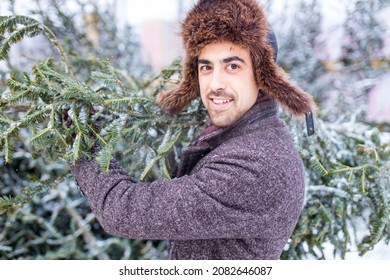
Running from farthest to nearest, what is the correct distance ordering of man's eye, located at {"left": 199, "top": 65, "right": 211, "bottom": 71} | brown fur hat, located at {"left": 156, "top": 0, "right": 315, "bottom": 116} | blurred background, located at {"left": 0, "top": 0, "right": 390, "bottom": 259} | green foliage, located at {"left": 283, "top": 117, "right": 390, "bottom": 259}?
blurred background, located at {"left": 0, "top": 0, "right": 390, "bottom": 259}
green foliage, located at {"left": 283, "top": 117, "right": 390, "bottom": 259}
man's eye, located at {"left": 199, "top": 65, "right": 211, "bottom": 71}
brown fur hat, located at {"left": 156, "top": 0, "right": 315, "bottom": 116}

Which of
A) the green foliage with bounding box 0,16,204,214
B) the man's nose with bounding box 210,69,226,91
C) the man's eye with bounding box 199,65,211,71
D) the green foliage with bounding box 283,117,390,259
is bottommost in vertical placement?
the green foliage with bounding box 283,117,390,259

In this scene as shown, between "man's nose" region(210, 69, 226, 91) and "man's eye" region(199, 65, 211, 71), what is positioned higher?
"man's eye" region(199, 65, 211, 71)

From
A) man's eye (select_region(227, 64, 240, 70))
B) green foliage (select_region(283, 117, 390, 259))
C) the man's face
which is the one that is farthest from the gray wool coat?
green foliage (select_region(283, 117, 390, 259))

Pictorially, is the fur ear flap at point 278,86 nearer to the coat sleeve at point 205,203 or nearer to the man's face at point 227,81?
the man's face at point 227,81

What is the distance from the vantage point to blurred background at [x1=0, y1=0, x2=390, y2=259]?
2.21 meters

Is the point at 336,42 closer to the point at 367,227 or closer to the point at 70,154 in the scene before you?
the point at 367,227

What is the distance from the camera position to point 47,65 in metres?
1.45

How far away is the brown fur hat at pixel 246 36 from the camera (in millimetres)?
1323

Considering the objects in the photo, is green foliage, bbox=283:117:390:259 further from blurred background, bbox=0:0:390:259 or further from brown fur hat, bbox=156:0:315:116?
brown fur hat, bbox=156:0:315:116

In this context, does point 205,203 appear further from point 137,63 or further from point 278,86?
point 137,63
